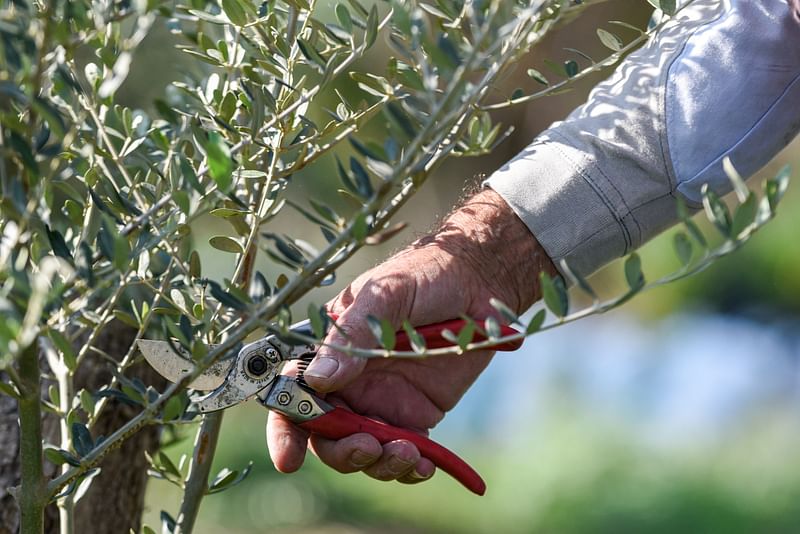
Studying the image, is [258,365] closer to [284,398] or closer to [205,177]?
[284,398]

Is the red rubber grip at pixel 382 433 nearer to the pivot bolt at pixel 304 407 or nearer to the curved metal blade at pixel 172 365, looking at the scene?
the pivot bolt at pixel 304 407

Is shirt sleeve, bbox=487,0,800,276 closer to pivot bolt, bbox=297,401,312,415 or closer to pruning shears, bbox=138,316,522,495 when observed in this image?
pruning shears, bbox=138,316,522,495

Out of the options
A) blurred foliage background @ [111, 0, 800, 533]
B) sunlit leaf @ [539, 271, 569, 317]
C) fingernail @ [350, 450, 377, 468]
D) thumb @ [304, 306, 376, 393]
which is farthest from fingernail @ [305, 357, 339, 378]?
blurred foliage background @ [111, 0, 800, 533]

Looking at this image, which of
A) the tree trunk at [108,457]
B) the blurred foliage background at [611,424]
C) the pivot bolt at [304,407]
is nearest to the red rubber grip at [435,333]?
the pivot bolt at [304,407]

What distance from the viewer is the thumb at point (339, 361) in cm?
106

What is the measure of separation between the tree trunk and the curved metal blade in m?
0.38

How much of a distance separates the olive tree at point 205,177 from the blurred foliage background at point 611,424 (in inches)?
137

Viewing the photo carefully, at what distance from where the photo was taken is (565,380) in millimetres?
6047

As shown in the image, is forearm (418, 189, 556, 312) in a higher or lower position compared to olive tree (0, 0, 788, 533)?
lower

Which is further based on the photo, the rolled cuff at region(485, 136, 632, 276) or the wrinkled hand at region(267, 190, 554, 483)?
the rolled cuff at region(485, 136, 632, 276)

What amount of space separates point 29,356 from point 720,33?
0.89 m

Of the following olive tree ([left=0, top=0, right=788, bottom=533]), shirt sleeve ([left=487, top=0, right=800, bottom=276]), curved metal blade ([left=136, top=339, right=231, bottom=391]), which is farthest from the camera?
shirt sleeve ([left=487, top=0, right=800, bottom=276])

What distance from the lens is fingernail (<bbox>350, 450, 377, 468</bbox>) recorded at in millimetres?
1103

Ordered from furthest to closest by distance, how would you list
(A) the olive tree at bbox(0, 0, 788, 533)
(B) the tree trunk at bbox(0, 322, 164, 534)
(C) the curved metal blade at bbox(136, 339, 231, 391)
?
1. (B) the tree trunk at bbox(0, 322, 164, 534)
2. (C) the curved metal blade at bbox(136, 339, 231, 391)
3. (A) the olive tree at bbox(0, 0, 788, 533)
